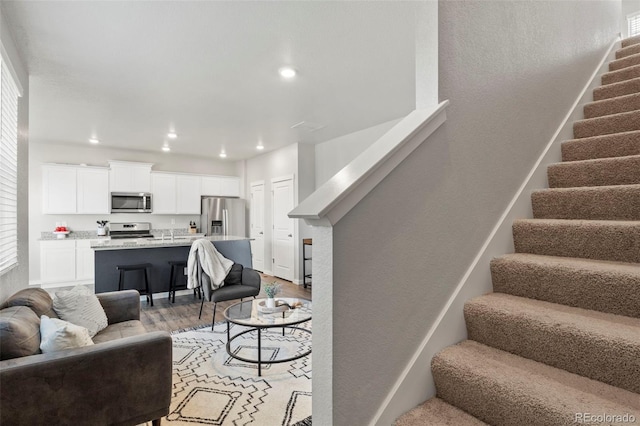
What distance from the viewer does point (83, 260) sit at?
20.3 ft

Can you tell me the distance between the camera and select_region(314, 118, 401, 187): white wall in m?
5.13

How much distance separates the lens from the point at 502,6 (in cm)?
172

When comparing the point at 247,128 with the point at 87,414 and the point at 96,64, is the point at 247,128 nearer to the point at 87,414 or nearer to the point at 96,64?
the point at 96,64

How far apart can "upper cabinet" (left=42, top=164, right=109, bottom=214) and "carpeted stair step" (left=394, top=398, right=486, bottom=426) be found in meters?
7.13

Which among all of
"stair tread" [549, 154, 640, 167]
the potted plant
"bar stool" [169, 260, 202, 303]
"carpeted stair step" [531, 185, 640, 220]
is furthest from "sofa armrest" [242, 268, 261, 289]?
"stair tread" [549, 154, 640, 167]

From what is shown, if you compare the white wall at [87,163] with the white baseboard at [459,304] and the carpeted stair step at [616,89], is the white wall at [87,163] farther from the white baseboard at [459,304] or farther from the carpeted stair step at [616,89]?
the carpeted stair step at [616,89]

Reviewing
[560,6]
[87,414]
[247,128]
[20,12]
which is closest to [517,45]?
[560,6]

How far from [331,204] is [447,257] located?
0.71 m

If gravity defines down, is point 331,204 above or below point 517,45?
below

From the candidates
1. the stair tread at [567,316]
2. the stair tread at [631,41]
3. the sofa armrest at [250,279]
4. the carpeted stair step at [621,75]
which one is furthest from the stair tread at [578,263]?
the sofa armrest at [250,279]

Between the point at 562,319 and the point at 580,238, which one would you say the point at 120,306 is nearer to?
the point at 562,319

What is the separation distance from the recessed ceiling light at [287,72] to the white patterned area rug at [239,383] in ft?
8.62

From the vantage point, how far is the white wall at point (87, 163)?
6117 millimetres

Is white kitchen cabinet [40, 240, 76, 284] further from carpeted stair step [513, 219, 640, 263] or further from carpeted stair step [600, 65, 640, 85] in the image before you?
carpeted stair step [600, 65, 640, 85]
